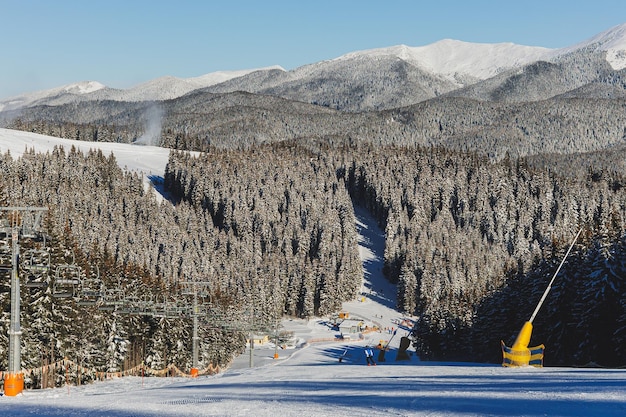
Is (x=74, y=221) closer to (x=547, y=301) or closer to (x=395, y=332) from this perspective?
(x=395, y=332)

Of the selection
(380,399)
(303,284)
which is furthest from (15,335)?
(303,284)

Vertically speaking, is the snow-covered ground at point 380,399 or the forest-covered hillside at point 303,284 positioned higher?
the snow-covered ground at point 380,399

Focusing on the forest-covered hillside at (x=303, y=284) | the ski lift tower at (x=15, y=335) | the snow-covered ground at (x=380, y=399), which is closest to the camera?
the snow-covered ground at (x=380, y=399)

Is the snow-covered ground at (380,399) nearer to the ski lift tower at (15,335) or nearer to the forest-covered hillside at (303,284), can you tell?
the ski lift tower at (15,335)

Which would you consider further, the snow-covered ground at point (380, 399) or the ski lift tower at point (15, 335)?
the ski lift tower at point (15, 335)

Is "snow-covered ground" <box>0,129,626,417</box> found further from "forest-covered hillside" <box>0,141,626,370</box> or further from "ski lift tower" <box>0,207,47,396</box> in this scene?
"forest-covered hillside" <box>0,141,626,370</box>

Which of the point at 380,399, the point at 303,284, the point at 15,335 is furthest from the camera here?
the point at 303,284

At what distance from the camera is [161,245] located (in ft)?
595

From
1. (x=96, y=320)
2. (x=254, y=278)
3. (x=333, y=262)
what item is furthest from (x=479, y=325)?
(x=333, y=262)

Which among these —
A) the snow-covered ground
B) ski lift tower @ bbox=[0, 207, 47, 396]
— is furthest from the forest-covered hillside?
the snow-covered ground

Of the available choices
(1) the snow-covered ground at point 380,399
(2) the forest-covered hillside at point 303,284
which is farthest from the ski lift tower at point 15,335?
(2) the forest-covered hillside at point 303,284

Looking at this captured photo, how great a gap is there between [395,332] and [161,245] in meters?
69.5

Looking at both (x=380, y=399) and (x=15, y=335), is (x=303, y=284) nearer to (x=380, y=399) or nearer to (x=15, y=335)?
(x=15, y=335)

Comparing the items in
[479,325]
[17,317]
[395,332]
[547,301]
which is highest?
[17,317]
